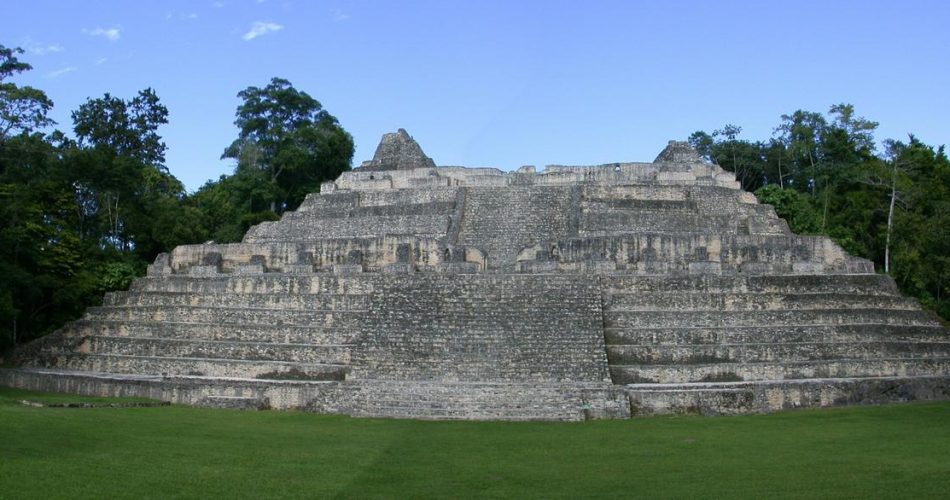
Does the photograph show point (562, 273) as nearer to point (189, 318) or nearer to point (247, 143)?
point (189, 318)

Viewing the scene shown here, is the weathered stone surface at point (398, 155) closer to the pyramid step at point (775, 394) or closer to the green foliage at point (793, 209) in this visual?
the green foliage at point (793, 209)

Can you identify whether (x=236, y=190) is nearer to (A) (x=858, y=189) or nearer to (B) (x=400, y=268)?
(B) (x=400, y=268)

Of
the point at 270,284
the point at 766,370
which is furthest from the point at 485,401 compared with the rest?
the point at 270,284

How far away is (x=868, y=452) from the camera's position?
12.4m

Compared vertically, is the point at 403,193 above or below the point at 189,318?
above

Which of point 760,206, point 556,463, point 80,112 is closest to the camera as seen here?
point 556,463

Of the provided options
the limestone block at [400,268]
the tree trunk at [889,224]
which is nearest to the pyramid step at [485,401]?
the limestone block at [400,268]

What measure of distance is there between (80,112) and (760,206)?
101 ft

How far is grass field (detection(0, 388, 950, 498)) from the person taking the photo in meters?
9.91

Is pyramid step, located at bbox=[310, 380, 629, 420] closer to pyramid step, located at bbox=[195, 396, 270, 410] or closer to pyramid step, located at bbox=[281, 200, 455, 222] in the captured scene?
pyramid step, located at bbox=[195, 396, 270, 410]

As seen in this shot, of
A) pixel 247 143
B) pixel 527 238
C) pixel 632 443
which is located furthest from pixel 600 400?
pixel 247 143

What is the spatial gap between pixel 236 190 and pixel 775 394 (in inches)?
1068

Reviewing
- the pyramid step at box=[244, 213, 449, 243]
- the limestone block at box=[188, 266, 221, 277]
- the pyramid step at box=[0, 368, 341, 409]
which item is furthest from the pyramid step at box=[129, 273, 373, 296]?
the pyramid step at box=[244, 213, 449, 243]

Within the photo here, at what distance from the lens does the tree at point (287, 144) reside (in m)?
41.7
